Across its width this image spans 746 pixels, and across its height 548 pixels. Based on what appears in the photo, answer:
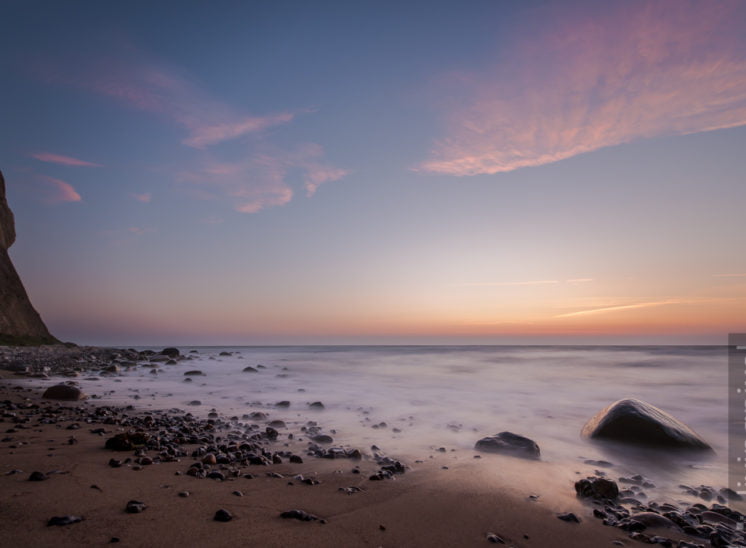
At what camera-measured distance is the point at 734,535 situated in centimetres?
362

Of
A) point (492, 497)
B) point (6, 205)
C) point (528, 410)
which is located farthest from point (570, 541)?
point (6, 205)

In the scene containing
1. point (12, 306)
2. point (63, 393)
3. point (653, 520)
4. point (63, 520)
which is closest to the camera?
point (63, 520)

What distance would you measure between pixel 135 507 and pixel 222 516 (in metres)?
0.77

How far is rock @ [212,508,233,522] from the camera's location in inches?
128

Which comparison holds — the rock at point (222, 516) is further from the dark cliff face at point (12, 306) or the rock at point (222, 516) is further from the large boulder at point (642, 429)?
the dark cliff face at point (12, 306)

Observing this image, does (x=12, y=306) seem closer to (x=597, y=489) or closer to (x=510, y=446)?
(x=510, y=446)

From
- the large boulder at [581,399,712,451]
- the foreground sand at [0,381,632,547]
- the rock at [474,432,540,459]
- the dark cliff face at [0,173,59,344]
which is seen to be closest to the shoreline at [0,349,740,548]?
the foreground sand at [0,381,632,547]

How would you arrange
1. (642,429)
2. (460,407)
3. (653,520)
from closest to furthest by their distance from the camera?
(653,520) < (642,429) < (460,407)

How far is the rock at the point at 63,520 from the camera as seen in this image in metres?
2.94

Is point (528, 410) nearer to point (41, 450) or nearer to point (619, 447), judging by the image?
point (619, 447)

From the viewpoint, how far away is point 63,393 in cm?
1002

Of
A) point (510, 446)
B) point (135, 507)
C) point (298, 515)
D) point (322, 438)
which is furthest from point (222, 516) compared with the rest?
point (510, 446)

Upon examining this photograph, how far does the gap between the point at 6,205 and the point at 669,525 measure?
51491mm

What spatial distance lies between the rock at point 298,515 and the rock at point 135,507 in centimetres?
121
